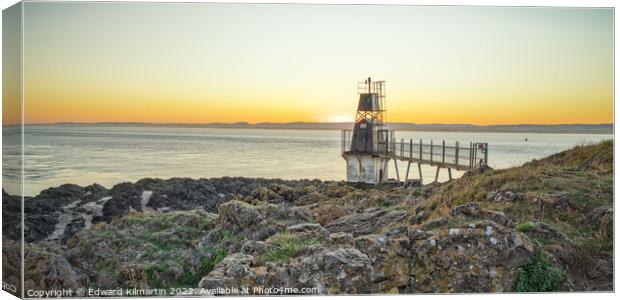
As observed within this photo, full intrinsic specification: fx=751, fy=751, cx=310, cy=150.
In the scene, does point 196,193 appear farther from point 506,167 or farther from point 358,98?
point 506,167

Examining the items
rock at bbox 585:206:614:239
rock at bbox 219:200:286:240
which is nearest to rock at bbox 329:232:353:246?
rock at bbox 219:200:286:240

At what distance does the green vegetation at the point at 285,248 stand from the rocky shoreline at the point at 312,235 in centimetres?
2

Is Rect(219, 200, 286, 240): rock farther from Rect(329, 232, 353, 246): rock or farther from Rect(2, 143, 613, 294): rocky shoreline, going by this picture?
Rect(329, 232, 353, 246): rock

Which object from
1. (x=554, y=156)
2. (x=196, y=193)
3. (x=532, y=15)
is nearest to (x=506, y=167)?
(x=554, y=156)

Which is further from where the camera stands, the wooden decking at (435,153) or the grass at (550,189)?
the wooden decking at (435,153)

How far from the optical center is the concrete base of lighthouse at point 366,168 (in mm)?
12766

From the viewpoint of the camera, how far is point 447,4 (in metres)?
11.2

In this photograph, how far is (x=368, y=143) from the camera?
12875 mm

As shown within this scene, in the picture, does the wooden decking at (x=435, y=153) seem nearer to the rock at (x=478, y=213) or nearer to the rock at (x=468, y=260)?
the rock at (x=478, y=213)

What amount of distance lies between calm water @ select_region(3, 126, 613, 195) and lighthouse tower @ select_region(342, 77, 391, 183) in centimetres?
22

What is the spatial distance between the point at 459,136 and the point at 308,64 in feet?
9.17

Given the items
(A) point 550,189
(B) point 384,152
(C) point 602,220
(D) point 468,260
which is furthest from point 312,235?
(C) point 602,220

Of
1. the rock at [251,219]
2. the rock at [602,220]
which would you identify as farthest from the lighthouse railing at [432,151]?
the rock at [602,220]

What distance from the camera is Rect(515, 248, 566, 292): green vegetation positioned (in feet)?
33.4
